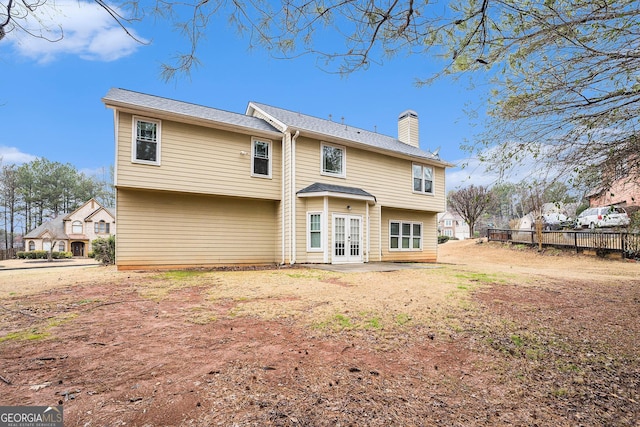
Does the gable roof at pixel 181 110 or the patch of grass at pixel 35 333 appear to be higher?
the gable roof at pixel 181 110

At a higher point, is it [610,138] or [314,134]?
[314,134]

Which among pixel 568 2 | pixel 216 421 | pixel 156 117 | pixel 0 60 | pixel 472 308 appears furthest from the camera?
pixel 156 117

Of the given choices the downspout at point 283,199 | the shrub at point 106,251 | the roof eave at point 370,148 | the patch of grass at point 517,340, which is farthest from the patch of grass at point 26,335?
the shrub at point 106,251

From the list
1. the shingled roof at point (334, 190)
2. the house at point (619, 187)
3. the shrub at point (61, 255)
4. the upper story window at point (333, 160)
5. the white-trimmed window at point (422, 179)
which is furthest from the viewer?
the shrub at point (61, 255)

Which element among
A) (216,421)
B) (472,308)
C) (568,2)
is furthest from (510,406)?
(568,2)

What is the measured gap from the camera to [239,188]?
449 inches

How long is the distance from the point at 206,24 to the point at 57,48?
156 centimetres

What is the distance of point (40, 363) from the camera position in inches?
109

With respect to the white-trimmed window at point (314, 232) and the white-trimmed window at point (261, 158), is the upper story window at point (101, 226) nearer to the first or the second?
the white-trimmed window at point (261, 158)

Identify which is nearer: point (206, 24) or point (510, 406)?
point (510, 406)

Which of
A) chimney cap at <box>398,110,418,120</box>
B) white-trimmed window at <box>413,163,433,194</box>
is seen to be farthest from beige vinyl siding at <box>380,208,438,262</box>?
chimney cap at <box>398,110,418,120</box>

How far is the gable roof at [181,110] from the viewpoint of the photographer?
9.57 metres

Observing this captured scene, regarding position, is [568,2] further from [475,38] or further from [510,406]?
[510,406]

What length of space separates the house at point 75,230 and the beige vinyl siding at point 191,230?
3016cm
